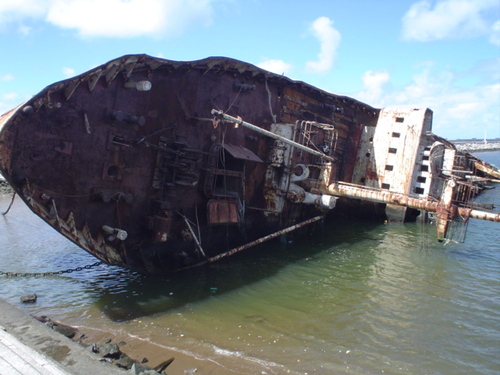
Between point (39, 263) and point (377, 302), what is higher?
point (377, 302)

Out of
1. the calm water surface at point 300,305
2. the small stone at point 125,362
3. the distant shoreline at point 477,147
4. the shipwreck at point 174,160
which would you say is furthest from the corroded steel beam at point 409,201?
the distant shoreline at point 477,147

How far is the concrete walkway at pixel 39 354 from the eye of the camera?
518 cm

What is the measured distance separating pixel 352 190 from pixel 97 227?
30.2 ft

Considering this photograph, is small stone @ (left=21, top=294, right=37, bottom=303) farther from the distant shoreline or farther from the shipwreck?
the distant shoreline

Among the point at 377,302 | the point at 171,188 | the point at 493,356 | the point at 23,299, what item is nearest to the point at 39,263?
the point at 23,299

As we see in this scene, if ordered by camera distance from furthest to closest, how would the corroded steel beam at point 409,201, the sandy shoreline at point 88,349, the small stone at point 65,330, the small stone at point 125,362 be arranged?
the corroded steel beam at point 409,201 < the small stone at point 65,330 < the small stone at point 125,362 < the sandy shoreline at point 88,349

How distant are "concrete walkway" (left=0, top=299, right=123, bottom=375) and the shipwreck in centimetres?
237

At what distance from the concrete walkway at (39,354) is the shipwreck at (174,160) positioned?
93.1 inches

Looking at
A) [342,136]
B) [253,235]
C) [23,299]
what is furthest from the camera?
[342,136]

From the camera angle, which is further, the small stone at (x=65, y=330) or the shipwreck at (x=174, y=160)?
the shipwreck at (x=174, y=160)

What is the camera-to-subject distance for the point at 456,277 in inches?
460

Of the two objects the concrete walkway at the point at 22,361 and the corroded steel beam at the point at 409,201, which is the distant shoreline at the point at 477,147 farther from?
the concrete walkway at the point at 22,361

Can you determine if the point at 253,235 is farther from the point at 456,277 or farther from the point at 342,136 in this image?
the point at 342,136

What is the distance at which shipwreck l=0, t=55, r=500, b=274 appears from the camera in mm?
8367
